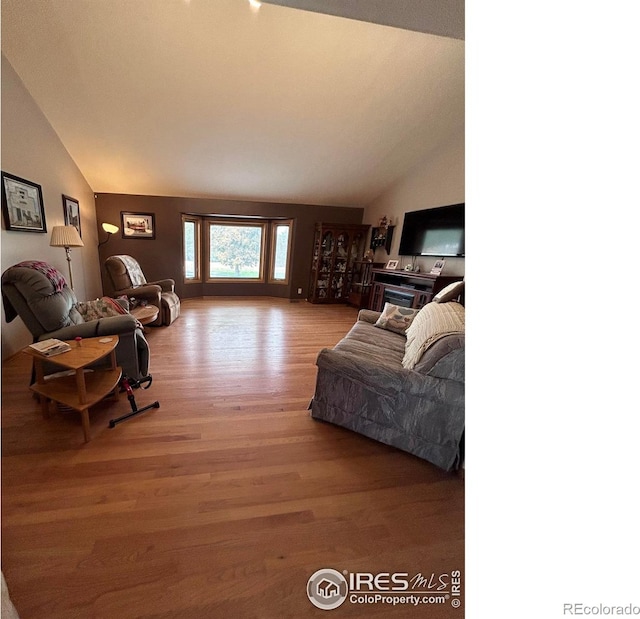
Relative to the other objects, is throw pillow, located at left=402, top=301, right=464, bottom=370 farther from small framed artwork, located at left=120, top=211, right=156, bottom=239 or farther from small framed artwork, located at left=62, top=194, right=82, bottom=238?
small framed artwork, located at left=120, top=211, right=156, bottom=239

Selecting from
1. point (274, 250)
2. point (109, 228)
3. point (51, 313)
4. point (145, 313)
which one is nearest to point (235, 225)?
point (274, 250)

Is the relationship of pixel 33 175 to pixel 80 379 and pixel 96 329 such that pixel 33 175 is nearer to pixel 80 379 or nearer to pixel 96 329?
pixel 96 329

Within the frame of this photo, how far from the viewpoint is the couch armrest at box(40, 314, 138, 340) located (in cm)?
A: 194

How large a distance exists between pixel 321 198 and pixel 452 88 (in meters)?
2.85

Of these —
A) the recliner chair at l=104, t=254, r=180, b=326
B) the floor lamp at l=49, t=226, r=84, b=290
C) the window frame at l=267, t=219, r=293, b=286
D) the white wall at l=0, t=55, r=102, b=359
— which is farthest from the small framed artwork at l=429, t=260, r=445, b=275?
the floor lamp at l=49, t=226, r=84, b=290

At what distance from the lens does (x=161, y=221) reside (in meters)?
5.05

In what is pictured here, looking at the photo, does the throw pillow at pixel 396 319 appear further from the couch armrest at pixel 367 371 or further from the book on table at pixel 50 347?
the book on table at pixel 50 347

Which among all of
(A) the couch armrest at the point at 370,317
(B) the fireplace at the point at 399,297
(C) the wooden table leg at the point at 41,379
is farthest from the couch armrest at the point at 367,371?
(B) the fireplace at the point at 399,297

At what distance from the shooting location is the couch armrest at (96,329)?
1.94 metres

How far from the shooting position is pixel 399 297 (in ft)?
14.4
